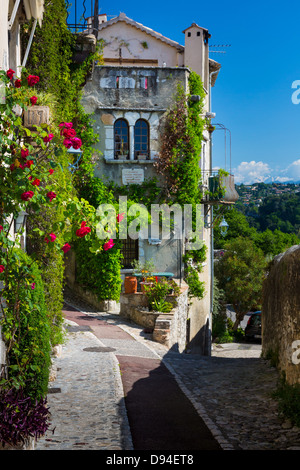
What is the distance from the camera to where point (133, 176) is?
808 inches

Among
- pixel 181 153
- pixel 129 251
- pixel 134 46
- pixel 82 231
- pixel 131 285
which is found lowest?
pixel 131 285

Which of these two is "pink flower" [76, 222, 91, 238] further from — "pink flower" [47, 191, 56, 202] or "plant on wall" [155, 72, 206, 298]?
"plant on wall" [155, 72, 206, 298]

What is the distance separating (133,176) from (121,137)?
1522mm

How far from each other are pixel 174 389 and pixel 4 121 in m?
5.68

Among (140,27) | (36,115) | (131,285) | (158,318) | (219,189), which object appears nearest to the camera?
(36,115)

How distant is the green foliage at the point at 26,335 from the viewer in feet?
20.0

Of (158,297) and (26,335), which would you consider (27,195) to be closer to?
(26,335)

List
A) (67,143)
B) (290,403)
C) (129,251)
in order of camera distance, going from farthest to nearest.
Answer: (129,251) < (290,403) < (67,143)

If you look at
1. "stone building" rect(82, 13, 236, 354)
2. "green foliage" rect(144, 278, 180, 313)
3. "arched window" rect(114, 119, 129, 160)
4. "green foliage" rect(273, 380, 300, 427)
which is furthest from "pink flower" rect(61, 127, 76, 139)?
"arched window" rect(114, 119, 129, 160)

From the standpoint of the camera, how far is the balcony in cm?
2183

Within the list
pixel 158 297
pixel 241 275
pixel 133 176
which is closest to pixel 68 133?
pixel 158 297

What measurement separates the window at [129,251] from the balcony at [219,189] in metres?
3.32

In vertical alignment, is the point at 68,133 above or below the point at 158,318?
above
